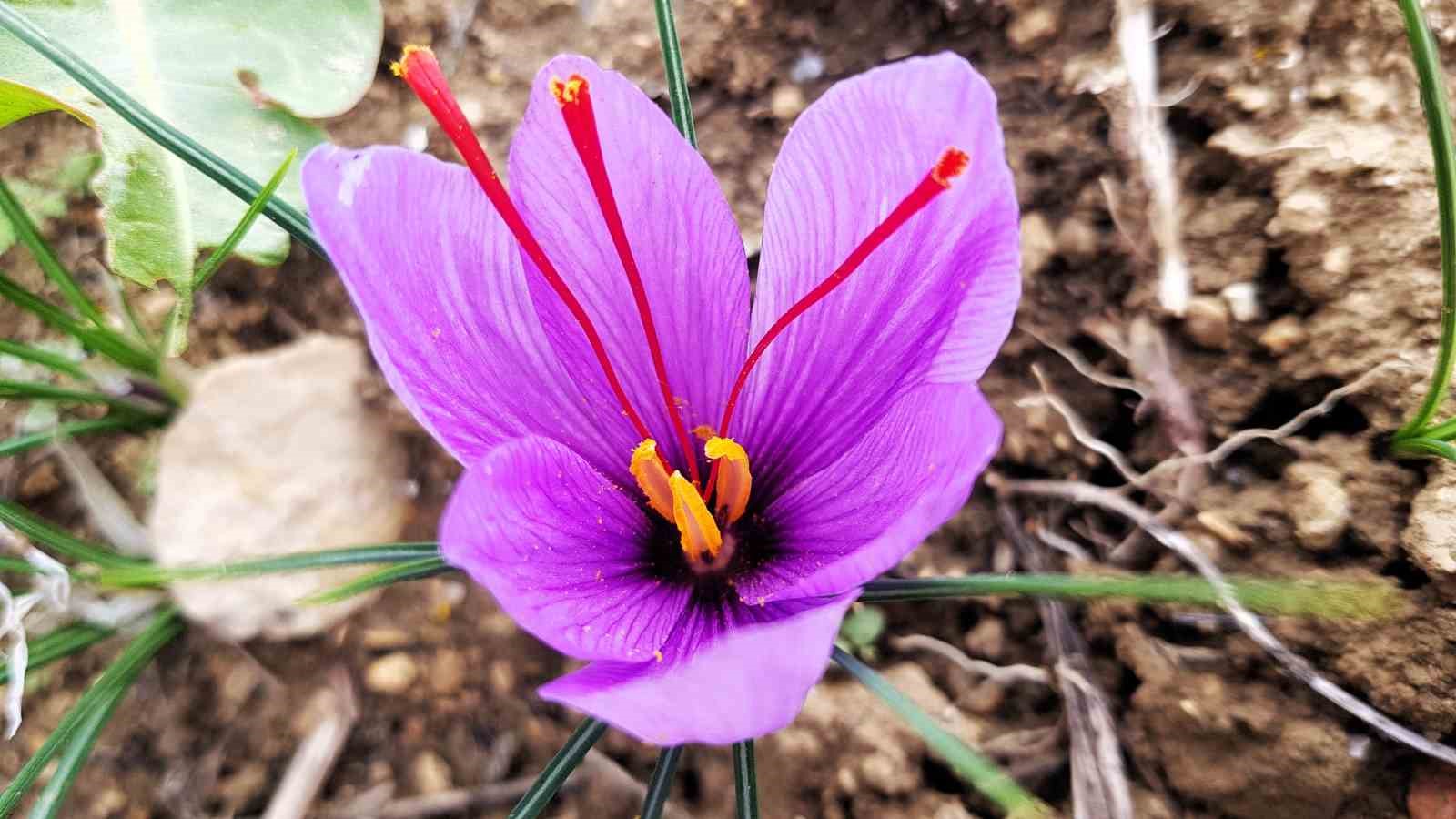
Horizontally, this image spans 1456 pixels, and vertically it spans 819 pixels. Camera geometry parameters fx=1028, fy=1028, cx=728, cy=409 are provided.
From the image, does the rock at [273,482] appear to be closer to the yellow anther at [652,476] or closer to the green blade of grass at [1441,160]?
the yellow anther at [652,476]

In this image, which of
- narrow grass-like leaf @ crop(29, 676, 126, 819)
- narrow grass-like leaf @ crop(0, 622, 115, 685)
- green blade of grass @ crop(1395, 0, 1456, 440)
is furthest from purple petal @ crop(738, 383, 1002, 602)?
narrow grass-like leaf @ crop(0, 622, 115, 685)

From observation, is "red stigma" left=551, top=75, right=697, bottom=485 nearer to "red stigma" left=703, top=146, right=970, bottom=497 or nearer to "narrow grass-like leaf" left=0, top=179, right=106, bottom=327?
"red stigma" left=703, top=146, right=970, bottom=497

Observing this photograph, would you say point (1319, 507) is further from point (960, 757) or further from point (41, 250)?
point (41, 250)

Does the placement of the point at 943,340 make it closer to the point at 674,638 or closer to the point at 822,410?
the point at 822,410

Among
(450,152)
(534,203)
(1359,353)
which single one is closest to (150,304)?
(450,152)

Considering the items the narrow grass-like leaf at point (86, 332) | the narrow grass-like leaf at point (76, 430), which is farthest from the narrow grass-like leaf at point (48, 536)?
the narrow grass-like leaf at point (86, 332)
